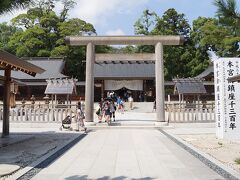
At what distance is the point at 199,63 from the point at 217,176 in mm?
41806

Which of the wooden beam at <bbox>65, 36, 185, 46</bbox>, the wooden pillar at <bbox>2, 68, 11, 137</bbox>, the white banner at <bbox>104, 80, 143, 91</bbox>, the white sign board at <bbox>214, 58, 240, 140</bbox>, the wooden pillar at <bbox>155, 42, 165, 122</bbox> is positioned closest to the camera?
the white sign board at <bbox>214, 58, 240, 140</bbox>

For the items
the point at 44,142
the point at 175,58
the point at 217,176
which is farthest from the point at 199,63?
the point at 217,176

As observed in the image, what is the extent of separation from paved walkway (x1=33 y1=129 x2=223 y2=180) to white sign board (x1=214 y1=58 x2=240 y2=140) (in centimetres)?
251

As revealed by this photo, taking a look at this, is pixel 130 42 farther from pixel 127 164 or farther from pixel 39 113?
pixel 127 164

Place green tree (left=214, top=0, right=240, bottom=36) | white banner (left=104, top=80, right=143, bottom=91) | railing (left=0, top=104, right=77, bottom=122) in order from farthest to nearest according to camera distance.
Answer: white banner (left=104, top=80, right=143, bottom=91)
railing (left=0, top=104, right=77, bottom=122)
green tree (left=214, top=0, right=240, bottom=36)

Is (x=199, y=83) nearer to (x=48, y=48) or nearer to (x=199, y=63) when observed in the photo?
(x=199, y=63)

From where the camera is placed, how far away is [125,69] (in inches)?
1816

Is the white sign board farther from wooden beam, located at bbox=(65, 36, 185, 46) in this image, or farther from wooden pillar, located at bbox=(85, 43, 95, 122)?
wooden pillar, located at bbox=(85, 43, 95, 122)

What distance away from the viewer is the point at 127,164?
7.63 m

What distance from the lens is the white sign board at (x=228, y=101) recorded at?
1181cm

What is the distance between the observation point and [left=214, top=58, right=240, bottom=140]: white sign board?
1181 cm

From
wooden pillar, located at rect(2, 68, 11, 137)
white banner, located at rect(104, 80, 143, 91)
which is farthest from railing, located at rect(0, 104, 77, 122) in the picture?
white banner, located at rect(104, 80, 143, 91)

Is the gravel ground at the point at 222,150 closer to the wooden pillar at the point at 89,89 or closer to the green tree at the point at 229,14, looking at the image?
the green tree at the point at 229,14

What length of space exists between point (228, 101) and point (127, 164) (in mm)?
5993
